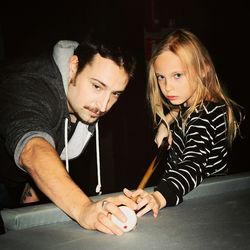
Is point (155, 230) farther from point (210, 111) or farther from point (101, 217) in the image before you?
point (210, 111)

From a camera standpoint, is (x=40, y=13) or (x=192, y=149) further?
(x=40, y=13)

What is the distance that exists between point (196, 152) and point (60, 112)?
617 millimetres

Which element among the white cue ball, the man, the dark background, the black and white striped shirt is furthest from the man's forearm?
the dark background

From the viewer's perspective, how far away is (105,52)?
164cm

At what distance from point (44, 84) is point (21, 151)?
1.38 feet

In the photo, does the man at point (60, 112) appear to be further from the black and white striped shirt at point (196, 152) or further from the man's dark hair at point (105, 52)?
the black and white striped shirt at point (196, 152)

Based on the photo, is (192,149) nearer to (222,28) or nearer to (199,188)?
(199,188)

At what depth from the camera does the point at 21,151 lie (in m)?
1.15

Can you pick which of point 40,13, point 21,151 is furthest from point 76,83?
point 40,13

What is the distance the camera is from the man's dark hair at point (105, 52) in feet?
5.32

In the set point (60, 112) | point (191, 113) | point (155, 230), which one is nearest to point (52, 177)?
point (155, 230)

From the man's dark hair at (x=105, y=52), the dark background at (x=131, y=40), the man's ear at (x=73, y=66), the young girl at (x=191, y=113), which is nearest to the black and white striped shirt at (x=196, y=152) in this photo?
the young girl at (x=191, y=113)

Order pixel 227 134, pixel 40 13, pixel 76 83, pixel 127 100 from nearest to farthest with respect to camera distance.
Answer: pixel 227 134, pixel 76 83, pixel 40 13, pixel 127 100

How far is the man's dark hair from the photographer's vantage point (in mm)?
1620
